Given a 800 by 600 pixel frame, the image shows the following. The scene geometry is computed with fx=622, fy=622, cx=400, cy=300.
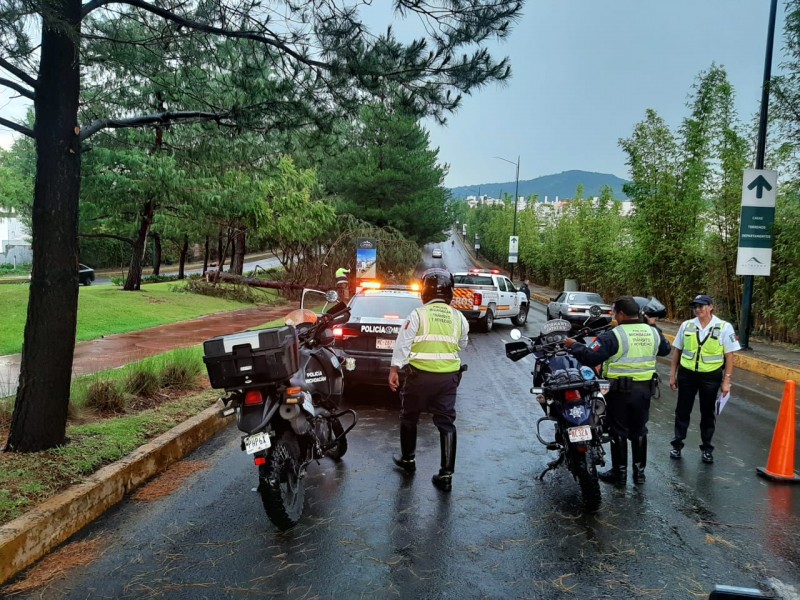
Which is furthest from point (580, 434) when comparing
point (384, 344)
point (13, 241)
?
point (13, 241)

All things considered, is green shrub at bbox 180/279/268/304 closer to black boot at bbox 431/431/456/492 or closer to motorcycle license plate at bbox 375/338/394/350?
motorcycle license plate at bbox 375/338/394/350

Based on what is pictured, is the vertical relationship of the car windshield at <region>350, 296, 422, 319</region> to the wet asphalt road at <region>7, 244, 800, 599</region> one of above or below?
above

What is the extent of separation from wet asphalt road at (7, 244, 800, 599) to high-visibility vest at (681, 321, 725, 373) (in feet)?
3.24

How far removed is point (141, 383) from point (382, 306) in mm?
3517

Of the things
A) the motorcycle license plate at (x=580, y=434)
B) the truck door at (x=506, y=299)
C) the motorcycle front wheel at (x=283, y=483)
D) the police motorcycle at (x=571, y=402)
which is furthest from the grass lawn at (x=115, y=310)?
the motorcycle license plate at (x=580, y=434)

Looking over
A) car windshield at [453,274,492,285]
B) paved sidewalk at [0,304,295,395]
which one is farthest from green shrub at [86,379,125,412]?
car windshield at [453,274,492,285]

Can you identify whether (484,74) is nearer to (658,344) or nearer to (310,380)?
(658,344)

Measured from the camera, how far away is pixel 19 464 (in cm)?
485

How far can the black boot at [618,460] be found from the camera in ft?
18.2

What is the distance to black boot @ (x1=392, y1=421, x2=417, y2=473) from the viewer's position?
563 cm

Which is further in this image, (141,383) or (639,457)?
A: (141,383)

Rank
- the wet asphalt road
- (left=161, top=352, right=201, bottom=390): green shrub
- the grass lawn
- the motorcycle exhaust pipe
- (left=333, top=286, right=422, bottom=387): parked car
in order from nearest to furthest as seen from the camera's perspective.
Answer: the wet asphalt road, the motorcycle exhaust pipe, (left=161, top=352, right=201, bottom=390): green shrub, (left=333, top=286, right=422, bottom=387): parked car, the grass lawn

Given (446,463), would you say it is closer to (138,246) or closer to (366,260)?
(366,260)

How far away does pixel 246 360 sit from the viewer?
4.34 m
